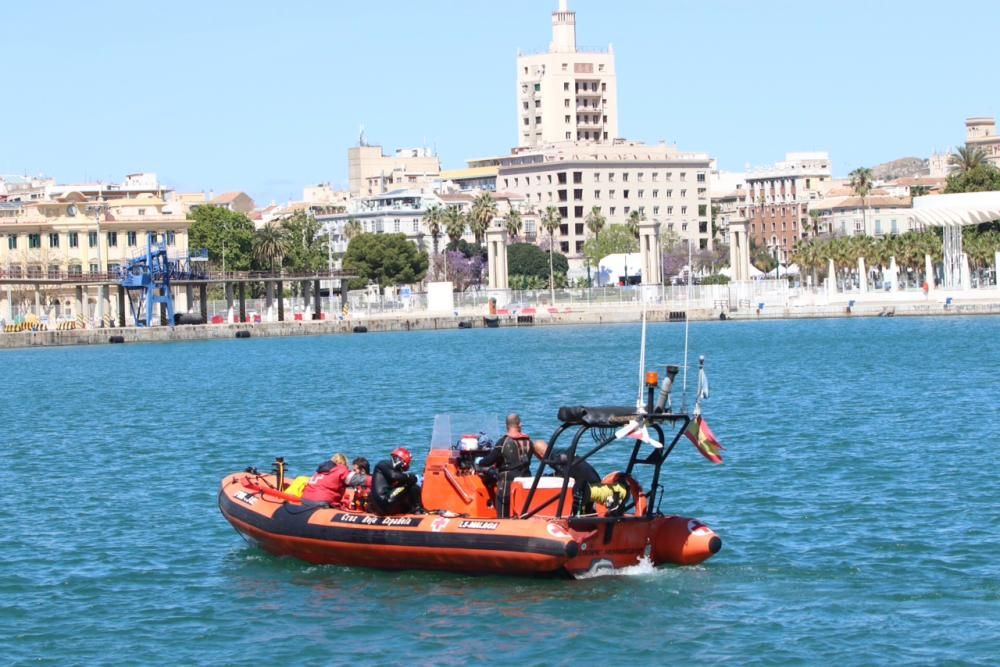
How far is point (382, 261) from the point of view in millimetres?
156250

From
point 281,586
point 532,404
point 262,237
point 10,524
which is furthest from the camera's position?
point 262,237

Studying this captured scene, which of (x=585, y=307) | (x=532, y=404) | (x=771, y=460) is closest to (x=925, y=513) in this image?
(x=771, y=460)

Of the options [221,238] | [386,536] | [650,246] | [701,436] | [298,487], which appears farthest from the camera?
[221,238]

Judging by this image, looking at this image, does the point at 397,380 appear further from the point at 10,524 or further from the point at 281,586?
the point at 281,586

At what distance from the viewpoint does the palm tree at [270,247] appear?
502 feet

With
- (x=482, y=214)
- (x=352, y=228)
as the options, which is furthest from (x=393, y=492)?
(x=352, y=228)

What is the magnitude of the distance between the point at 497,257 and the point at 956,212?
4039 centimetres

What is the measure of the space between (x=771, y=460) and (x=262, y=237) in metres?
122

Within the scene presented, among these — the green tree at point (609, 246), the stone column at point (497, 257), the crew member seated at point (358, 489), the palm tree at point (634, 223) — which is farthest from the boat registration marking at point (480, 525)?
the palm tree at point (634, 223)

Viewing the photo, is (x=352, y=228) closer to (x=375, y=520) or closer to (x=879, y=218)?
(x=879, y=218)

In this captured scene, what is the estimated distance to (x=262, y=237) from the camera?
510 feet

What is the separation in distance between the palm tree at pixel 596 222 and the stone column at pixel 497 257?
42.1 metres

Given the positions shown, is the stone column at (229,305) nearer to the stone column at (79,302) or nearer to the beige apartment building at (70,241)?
the beige apartment building at (70,241)

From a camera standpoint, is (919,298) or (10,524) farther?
(919,298)
